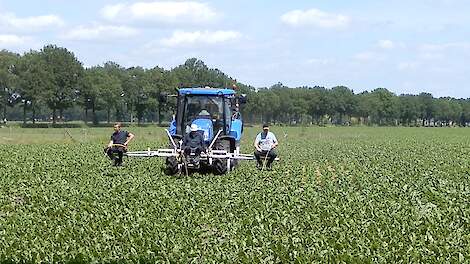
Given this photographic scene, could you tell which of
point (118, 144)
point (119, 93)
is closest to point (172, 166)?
point (118, 144)

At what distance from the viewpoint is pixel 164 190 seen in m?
15.0

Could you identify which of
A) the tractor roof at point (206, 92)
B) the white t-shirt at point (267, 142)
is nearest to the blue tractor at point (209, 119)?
the tractor roof at point (206, 92)

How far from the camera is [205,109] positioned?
65.3 ft

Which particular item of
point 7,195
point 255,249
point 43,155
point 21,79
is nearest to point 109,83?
point 21,79

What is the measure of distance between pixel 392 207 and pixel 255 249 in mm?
4201

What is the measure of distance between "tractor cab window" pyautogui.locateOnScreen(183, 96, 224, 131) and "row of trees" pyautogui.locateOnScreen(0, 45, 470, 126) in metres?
33.3

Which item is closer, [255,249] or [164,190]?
[255,249]

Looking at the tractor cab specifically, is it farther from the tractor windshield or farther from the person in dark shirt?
the person in dark shirt

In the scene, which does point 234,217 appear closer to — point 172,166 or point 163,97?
point 172,166

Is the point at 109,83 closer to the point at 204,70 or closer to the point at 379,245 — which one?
the point at 204,70

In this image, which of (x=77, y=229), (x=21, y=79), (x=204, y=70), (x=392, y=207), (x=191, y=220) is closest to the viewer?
(x=77, y=229)

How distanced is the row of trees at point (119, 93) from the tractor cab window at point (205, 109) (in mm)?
33341

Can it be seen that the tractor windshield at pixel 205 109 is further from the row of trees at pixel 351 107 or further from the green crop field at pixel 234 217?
the row of trees at pixel 351 107

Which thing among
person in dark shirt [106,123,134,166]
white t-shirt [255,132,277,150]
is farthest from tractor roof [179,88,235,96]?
person in dark shirt [106,123,134,166]
